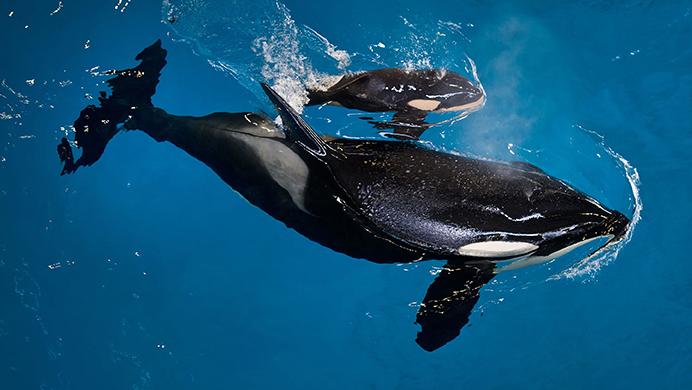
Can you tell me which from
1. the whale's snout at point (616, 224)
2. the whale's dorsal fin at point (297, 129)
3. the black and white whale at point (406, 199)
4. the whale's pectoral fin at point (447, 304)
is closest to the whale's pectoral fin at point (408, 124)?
the black and white whale at point (406, 199)

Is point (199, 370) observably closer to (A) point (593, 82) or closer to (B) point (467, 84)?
(B) point (467, 84)

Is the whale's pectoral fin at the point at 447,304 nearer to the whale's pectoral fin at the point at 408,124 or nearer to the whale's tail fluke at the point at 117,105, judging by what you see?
the whale's pectoral fin at the point at 408,124

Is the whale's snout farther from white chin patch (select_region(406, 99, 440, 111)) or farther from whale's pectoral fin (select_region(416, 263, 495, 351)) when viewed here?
white chin patch (select_region(406, 99, 440, 111))

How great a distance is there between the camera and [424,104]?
3.91 metres

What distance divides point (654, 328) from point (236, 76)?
645 centimetres

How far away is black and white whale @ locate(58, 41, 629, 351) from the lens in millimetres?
3008

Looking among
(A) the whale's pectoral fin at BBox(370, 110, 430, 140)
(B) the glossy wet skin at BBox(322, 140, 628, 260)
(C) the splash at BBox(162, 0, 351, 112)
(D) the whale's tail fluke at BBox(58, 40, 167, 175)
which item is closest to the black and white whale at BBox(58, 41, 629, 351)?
(B) the glossy wet skin at BBox(322, 140, 628, 260)

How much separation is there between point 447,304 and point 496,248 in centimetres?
100

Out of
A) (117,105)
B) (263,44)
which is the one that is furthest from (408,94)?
(117,105)

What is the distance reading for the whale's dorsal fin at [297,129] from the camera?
296 cm

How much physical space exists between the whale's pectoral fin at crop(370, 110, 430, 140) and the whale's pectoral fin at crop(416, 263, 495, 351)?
1.10 m

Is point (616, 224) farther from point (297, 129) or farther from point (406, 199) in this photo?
point (297, 129)

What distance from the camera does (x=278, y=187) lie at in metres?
3.52

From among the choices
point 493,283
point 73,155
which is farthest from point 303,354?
point 73,155
